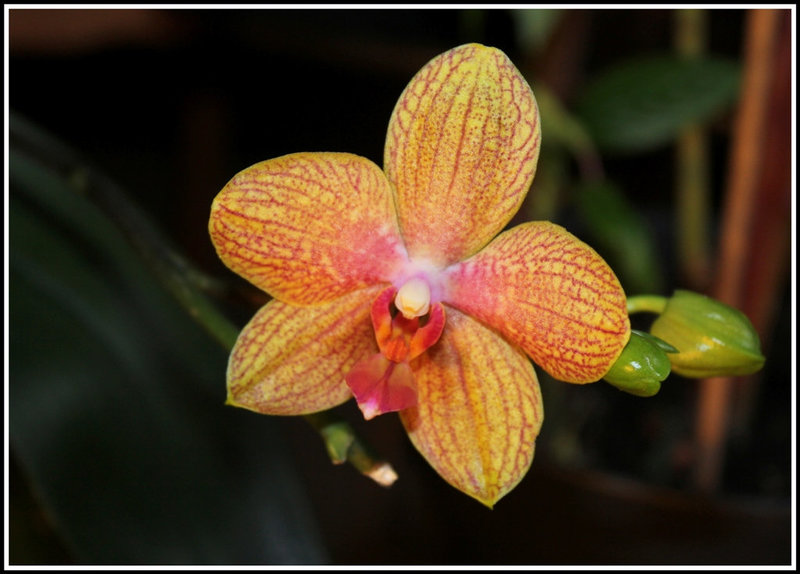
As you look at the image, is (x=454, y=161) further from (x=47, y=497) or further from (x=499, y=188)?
(x=47, y=497)

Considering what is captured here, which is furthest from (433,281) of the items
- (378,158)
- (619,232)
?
(378,158)

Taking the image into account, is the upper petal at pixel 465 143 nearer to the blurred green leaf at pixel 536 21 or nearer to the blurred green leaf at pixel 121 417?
the blurred green leaf at pixel 121 417

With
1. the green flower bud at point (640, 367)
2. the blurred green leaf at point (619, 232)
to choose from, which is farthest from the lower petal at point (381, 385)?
the blurred green leaf at point (619, 232)

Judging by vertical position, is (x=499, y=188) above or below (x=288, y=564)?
above

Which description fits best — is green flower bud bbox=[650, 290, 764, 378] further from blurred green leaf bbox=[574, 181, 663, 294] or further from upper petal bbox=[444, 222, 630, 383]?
blurred green leaf bbox=[574, 181, 663, 294]

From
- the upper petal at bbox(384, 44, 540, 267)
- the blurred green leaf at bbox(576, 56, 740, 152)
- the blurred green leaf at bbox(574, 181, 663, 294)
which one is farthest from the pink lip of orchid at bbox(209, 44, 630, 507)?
the blurred green leaf at bbox(576, 56, 740, 152)

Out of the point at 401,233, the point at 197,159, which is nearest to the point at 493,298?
the point at 401,233
